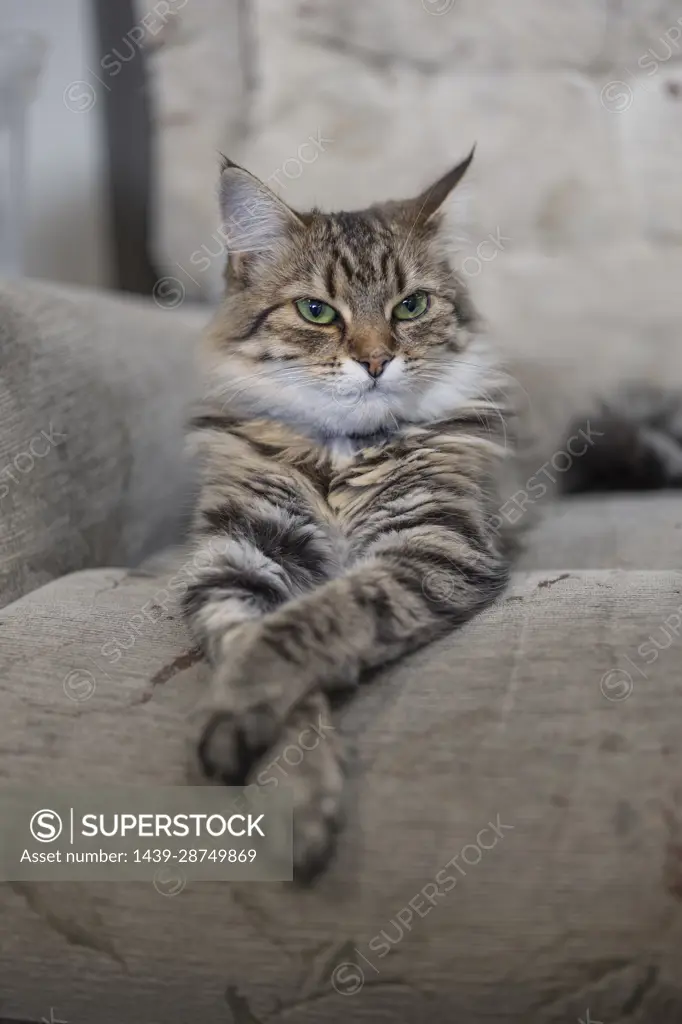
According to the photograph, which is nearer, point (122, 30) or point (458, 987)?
point (458, 987)

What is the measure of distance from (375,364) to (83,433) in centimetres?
48

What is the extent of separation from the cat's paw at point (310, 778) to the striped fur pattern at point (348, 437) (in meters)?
0.11

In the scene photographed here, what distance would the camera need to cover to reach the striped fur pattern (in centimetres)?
94

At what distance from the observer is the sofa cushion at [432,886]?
684 millimetres

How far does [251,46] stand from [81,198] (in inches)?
26.6

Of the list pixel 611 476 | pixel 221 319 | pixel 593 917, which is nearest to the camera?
pixel 593 917

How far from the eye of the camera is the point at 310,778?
716mm

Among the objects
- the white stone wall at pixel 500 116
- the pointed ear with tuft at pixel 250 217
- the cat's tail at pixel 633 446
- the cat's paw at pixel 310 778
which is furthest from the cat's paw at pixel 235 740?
the white stone wall at pixel 500 116

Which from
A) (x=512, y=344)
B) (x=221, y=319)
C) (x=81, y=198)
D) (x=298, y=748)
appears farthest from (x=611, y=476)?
(x=81, y=198)

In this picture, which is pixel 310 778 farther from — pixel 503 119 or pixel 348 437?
pixel 503 119

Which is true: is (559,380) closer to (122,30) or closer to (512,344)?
(512,344)

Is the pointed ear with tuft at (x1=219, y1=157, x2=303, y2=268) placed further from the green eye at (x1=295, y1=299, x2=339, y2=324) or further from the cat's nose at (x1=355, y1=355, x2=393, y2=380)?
the cat's nose at (x1=355, y1=355, x2=393, y2=380)

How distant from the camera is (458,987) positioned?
695 millimetres

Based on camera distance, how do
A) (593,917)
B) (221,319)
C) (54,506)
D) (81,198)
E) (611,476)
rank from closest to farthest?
1. (593,917)
2. (54,506)
3. (221,319)
4. (611,476)
5. (81,198)
